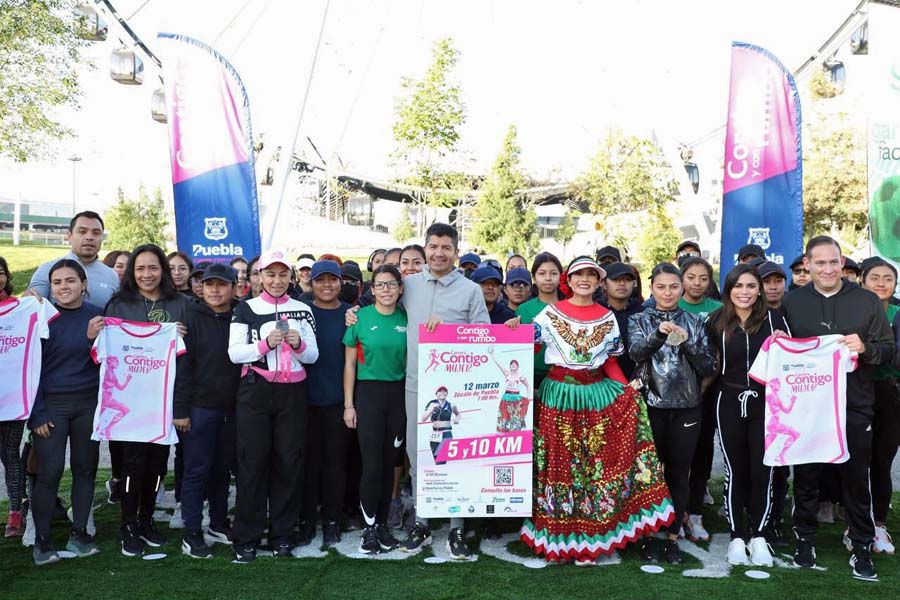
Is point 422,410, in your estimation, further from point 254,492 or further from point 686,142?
point 686,142

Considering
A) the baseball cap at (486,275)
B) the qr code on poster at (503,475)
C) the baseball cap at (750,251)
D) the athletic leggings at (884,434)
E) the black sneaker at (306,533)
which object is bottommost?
the black sneaker at (306,533)

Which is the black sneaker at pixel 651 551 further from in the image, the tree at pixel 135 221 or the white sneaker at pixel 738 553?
the tree at pixel 135 221

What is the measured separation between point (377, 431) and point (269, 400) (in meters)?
0.76

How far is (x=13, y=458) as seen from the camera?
Result: 5438mm

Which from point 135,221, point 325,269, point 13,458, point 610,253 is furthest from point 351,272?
point 135,221

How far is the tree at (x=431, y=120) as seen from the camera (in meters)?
19.0

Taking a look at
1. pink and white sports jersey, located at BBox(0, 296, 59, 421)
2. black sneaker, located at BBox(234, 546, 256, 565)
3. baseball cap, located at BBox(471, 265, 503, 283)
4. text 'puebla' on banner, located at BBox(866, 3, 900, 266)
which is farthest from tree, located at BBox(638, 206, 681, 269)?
pink and white sports jersey, located at BBox(0, 296, 59, 421)

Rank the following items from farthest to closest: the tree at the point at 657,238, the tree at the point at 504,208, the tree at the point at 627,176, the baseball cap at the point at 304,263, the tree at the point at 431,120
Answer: the tree at the point at 504,208 < the tree at the point at 627,176 < the tree at the point at 657,238 < the tree at the point at 431,120 < the baseball cap at the point at 304,263

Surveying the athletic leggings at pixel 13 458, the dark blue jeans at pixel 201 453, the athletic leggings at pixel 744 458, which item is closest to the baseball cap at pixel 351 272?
the dark blue jeans at pixel 201 453

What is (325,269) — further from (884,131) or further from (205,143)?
(884,131)

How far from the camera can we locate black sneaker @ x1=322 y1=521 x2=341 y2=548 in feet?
18.1

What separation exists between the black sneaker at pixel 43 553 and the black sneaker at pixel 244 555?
3.87ft

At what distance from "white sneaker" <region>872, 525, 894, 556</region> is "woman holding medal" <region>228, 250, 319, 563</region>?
13.5ft

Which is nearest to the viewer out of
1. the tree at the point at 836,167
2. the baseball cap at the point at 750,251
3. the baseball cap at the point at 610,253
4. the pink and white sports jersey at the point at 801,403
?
the pink and white sports jersey at the point at 801,403
